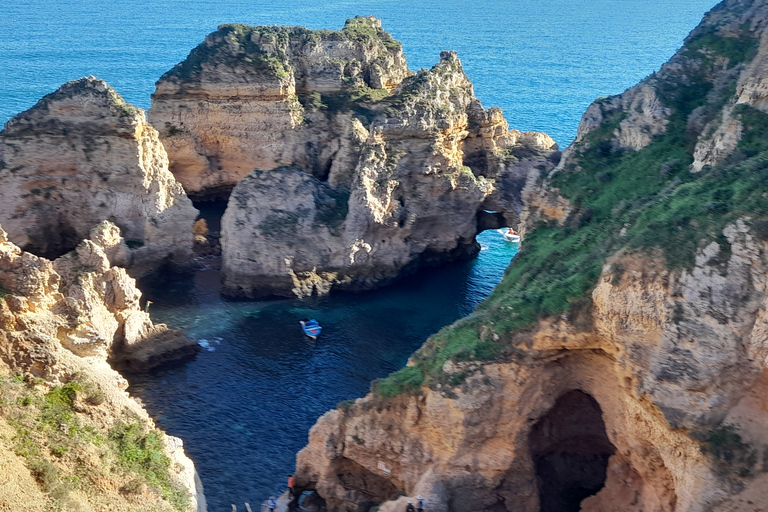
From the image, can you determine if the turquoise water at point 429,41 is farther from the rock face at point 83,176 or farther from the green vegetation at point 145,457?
the green vegetation at point 145,457

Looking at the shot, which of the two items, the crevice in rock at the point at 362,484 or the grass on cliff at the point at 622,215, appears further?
the crevice in rock at the point at 362,484

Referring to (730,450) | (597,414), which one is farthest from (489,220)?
(730,450)

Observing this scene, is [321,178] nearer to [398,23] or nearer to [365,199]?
[365,199]

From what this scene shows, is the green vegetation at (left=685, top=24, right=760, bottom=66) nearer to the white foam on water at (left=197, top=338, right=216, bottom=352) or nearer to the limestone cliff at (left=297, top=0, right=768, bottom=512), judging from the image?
the limestone cliff at (left=297, top=0, right=768, bottom=512)

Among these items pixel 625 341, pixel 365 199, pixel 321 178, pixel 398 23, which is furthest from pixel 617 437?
pixel 398 23

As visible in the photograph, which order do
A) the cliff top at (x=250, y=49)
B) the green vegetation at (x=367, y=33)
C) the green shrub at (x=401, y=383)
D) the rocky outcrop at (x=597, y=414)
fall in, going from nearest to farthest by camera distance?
the rocky outcrop at (x=597, y=414) → the green shrub at (x=401, y=383) → the cliff top at (x=250, y=49) → the green vegetation at (x=367, y=33)

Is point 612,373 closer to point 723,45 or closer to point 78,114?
point 723,45

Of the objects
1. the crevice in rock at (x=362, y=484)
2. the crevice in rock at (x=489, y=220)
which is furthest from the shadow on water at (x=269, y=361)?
the crevice in rock at (x=362, y=484)
